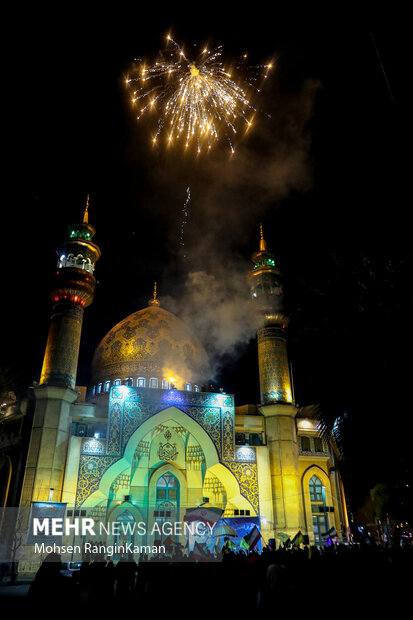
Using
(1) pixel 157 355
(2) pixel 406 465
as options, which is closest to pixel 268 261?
(1) pixel 157 355

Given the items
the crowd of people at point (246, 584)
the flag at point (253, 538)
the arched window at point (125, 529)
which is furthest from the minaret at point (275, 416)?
the crowd of people at point (246, 584)

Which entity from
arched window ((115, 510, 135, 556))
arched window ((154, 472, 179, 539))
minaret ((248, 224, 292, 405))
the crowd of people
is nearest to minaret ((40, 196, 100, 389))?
arched window ((115, 510, 135, 556))

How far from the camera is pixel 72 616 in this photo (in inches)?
220

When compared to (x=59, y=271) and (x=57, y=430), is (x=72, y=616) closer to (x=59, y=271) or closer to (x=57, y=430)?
(x=57, y=430)

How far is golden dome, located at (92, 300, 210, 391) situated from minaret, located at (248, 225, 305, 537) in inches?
217

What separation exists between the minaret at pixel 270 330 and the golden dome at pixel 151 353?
5.46 metres

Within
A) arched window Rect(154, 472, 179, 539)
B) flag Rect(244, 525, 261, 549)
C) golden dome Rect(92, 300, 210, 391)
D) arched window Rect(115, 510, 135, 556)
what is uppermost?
golden dome Rect(92, 300, 210, 391)

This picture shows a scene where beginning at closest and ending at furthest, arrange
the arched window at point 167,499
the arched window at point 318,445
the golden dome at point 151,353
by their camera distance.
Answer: the arched window at point 167,499, the arched window at point 318,445, the golden dome at point 151,353

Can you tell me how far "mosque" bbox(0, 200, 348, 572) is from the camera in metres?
22.6

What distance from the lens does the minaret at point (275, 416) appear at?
941 inches

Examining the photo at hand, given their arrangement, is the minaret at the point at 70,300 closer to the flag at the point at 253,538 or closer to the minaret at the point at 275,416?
the minaret at the point at 275,416

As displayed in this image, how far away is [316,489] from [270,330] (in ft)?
33.0

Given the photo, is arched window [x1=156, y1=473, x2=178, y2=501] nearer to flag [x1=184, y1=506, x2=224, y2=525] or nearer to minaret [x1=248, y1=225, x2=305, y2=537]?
minaret [x1=248, y1=225, x2=305, y2=537]

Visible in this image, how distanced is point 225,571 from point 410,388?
16.5 feet
